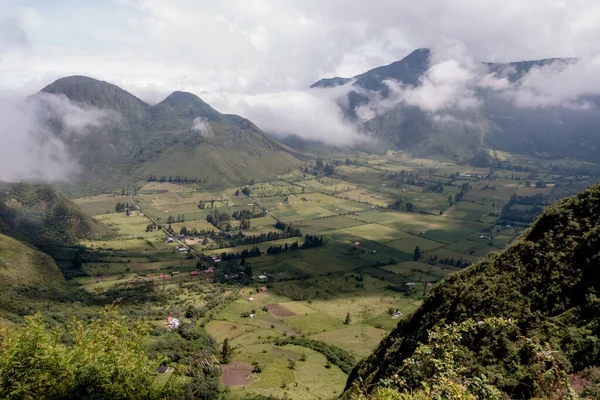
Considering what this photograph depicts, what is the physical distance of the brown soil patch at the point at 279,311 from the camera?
375 feet

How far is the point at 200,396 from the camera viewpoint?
5962cm

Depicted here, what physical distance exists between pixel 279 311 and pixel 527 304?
273 ft

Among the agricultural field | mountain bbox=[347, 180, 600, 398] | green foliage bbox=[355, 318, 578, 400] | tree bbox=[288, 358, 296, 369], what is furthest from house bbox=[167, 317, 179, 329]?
green foliage bbox=[355, 318, 578, 400]

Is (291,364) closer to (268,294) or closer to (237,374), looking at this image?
(237,374)


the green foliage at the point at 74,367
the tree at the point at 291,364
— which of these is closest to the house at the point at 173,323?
the tree at the point at 291,364

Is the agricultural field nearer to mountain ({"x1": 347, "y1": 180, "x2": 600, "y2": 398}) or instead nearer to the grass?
the grass

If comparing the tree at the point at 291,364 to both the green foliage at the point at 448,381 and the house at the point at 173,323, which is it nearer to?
the house at the point at 173,323

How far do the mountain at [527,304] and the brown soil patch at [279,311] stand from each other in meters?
59.7

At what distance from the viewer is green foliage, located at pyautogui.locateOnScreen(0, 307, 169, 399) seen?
56.2 ft

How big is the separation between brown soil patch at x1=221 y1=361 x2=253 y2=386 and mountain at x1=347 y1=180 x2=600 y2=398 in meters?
25.3

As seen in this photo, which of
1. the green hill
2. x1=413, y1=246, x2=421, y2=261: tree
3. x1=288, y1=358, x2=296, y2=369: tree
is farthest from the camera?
x1=413, y1=246, x2=421, y2=261: tree

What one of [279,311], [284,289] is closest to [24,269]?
[279,311]

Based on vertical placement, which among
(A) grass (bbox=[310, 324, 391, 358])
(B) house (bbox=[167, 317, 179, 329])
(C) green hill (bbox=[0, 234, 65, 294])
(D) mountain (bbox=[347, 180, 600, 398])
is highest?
(D) mountain (bbox=[347, 180, 600, 398])

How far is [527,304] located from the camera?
140ft
